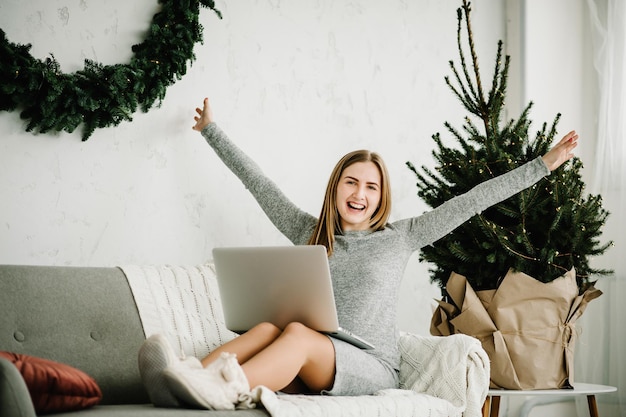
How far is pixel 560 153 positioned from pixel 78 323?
1534 mm

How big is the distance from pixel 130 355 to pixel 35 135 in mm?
750

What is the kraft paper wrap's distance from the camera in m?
2.48

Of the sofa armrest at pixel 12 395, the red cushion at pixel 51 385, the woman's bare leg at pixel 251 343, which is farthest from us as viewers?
the woman's bare leg at pixel 251 343

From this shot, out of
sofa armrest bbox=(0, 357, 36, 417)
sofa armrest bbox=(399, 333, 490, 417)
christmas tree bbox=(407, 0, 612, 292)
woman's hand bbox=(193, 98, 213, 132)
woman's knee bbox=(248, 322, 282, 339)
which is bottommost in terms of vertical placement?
sofa armrest bbox=(399, 333, 490, 417)

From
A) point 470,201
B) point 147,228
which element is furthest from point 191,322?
point 470,201

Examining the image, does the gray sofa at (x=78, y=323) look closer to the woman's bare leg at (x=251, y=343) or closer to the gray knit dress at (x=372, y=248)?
the woman's bare leg at (x=251, y=343)

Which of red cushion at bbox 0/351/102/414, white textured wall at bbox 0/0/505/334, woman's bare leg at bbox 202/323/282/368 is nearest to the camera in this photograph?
red cushion at bbox 0/351/102/414

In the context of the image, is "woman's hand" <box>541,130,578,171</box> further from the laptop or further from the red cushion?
the red cushion

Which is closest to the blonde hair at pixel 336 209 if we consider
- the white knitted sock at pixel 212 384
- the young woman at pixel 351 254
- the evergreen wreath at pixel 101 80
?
the young woman at pixel 351 254

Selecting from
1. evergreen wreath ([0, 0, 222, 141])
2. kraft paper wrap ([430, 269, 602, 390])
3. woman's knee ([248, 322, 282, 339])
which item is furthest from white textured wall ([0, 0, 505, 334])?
kraft paper wrap ([430, 269, 602, 390])

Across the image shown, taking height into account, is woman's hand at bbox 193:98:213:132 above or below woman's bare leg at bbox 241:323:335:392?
above

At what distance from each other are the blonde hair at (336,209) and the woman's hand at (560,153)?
518 mm

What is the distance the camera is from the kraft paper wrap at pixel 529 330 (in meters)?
2.48

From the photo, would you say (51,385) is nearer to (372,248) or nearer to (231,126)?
(372,248)
